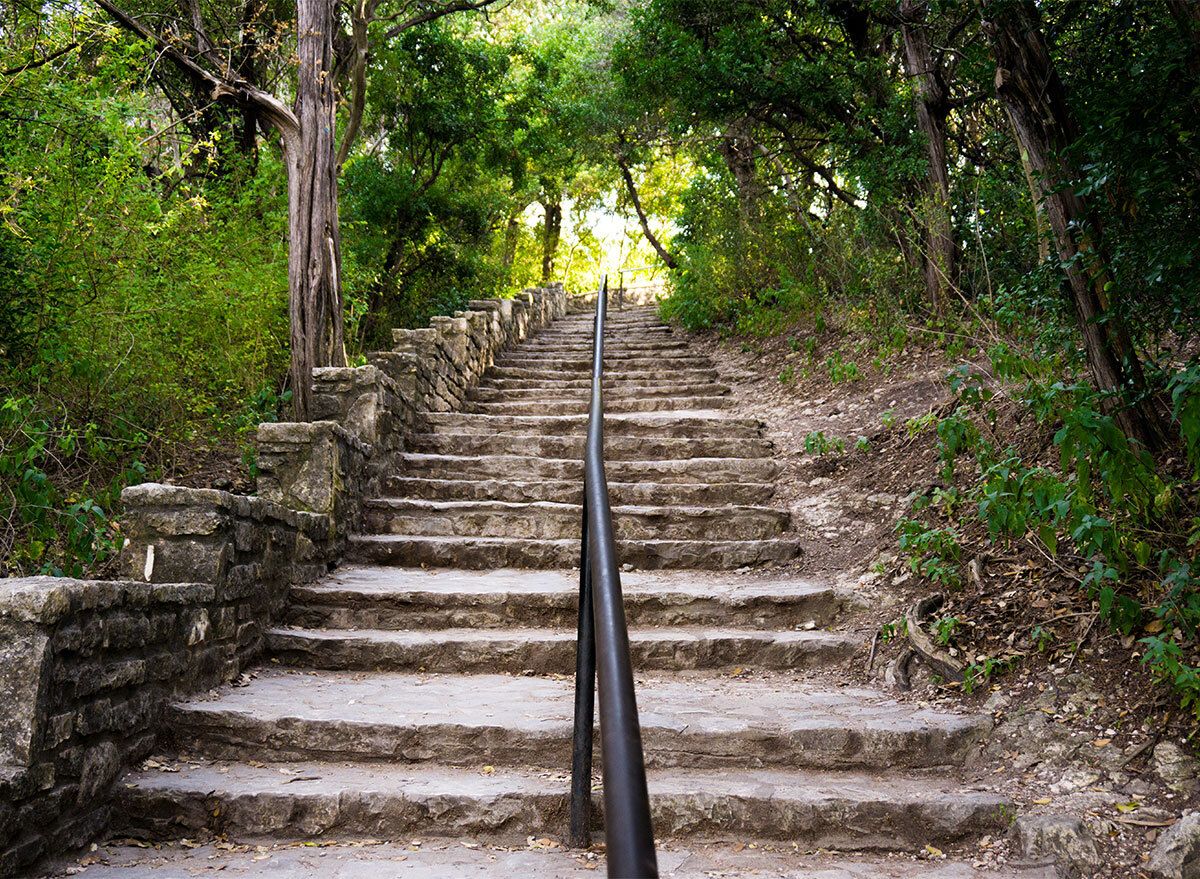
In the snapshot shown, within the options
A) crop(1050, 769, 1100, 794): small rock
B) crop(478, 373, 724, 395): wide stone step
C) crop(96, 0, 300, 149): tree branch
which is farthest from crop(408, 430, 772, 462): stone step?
crop(1050, 769, 1100, 794): small rock

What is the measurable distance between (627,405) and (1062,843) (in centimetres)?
469

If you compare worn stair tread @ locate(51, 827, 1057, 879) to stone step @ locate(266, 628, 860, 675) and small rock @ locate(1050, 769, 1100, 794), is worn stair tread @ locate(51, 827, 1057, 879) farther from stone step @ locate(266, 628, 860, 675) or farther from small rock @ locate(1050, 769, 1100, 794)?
stone step @ locate(266, 628, 860, 675)

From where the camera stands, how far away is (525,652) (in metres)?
3.05

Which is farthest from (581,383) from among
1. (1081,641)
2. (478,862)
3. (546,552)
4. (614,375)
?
(478,862)

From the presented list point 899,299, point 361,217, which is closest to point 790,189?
point 899,299

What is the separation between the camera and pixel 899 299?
223 inches

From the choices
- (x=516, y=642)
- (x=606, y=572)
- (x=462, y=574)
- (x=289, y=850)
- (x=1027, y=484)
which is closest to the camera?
(x=606, y=572)

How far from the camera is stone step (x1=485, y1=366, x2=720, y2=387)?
7.09 m

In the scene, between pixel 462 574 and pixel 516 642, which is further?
pixel 462 574

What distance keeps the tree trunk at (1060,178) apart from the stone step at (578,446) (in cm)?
244

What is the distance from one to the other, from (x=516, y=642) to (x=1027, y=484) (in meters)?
1.96

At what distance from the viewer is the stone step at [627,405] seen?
6211mm

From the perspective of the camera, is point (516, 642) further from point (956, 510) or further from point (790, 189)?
point (790, 189)

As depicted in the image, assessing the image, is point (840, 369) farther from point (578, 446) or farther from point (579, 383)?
point (579, 383)
